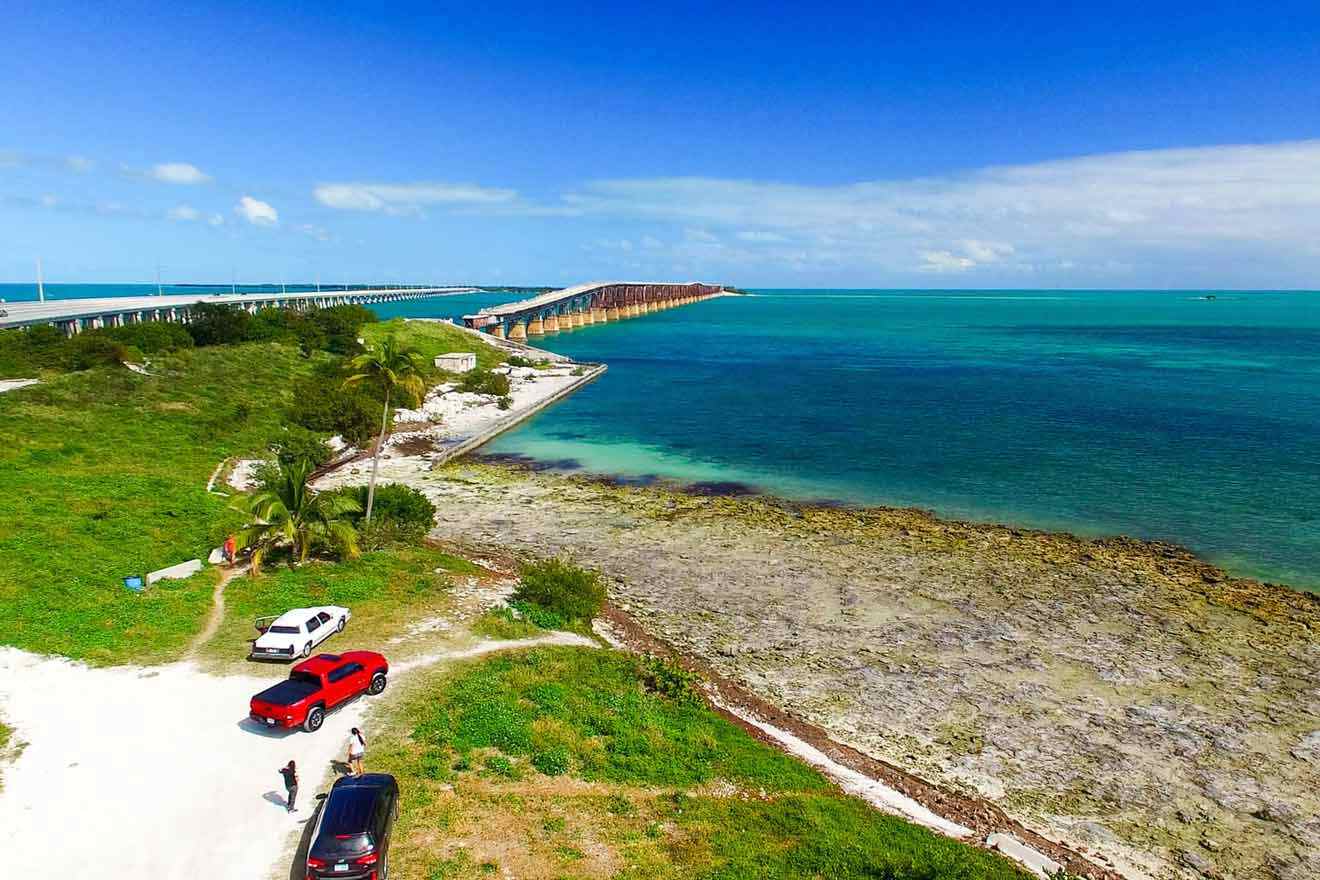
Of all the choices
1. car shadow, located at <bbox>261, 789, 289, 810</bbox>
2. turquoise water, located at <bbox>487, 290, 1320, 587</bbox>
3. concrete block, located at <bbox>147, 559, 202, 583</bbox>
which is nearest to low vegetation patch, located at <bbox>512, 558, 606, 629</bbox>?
car shadow, located at <bbox>261, 789, 289, 810</bbox>

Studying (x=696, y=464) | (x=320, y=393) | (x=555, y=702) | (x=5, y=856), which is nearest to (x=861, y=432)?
(x=696, y=464)

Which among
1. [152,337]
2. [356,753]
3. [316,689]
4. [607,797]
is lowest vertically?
[607,797]

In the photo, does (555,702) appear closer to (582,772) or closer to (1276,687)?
(582,772)

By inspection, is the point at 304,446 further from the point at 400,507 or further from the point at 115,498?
the point at 400,507

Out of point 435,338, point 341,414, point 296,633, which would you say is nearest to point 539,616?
point 296,633

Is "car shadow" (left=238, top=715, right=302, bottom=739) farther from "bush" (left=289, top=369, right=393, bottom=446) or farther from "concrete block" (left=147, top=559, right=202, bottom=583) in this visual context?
"bush" (left=289, top=369, right=393, bottom=446)
